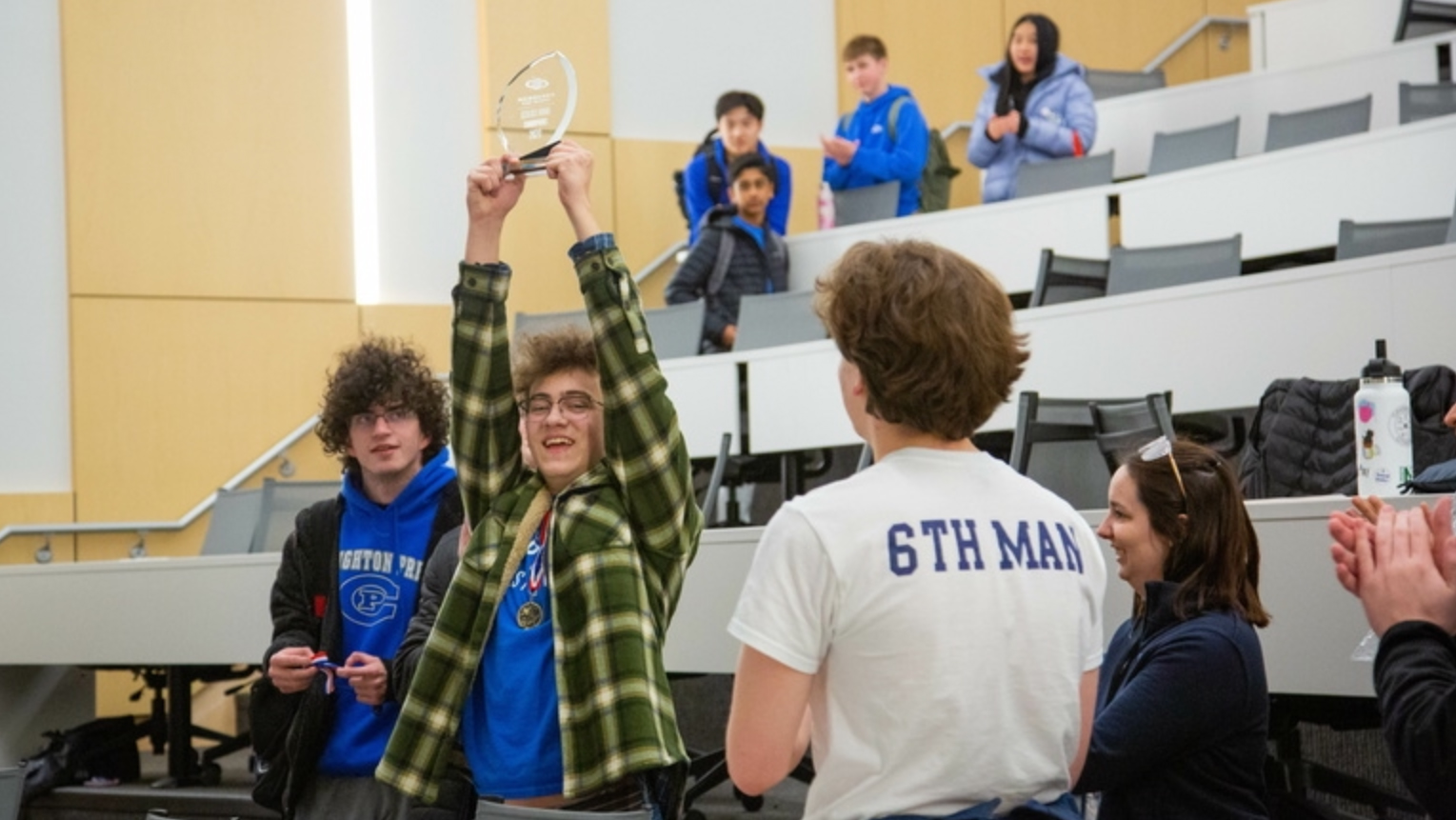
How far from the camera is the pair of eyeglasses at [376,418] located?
8.88 ft

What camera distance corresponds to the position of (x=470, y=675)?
6.66 feet

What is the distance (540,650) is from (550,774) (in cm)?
14

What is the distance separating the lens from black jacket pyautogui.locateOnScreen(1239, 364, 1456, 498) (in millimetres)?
3762

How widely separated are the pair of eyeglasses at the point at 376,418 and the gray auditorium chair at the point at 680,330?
374 centimetres

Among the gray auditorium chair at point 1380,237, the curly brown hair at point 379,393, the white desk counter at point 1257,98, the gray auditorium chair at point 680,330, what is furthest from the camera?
the white desk counter at point 1257,98

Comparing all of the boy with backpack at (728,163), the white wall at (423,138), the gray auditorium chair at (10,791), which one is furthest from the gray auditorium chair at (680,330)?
the gray auditorium chair at (10,791)

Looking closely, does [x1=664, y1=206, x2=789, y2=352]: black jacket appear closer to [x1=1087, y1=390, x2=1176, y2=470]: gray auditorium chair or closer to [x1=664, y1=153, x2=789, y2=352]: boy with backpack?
[x1=664, y1=153, x2=789, y2=352]: boy with backpack

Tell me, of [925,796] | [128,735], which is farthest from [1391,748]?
[128,735]

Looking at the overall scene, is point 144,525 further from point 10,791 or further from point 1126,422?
point 1126,422

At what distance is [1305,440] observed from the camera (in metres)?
3.84

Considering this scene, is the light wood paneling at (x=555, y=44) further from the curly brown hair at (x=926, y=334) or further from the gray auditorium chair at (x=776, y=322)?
the curly brown hair at (x=926, y=334)

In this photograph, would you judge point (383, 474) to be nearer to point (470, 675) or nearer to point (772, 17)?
point (470, 675)

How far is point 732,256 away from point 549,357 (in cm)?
484

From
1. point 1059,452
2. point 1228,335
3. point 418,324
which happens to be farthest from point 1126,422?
point 418,324
